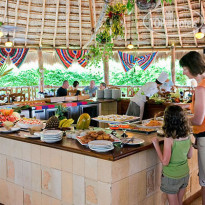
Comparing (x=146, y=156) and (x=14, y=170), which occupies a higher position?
(x=146, y=156)

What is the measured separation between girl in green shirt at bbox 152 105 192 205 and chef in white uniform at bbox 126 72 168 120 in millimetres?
2357

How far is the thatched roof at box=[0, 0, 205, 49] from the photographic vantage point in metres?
8.94

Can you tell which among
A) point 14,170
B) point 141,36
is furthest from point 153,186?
point 141,36

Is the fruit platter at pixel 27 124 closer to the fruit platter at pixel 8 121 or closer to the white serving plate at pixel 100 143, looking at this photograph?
the fruit platter at pixel 8 121

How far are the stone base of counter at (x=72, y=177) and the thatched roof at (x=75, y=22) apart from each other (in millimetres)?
6577

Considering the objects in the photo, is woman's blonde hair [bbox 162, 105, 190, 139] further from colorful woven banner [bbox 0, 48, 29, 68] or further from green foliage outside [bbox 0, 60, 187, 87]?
green foliage outside [bbox 0, 60, 187, 87]

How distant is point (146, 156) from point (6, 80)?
11.4 meters

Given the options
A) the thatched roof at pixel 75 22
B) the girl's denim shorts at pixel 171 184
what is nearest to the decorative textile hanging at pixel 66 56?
the thatched roof at pixel 75 22

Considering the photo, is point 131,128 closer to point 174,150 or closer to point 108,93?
point 174,150

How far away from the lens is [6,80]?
42.0ft

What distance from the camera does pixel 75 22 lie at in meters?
9.91

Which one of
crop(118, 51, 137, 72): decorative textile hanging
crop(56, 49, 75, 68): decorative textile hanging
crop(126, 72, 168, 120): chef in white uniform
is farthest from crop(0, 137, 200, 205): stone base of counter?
crop(118, 51, 137, 72): decorative textile hanging

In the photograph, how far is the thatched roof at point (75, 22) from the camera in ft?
29.3

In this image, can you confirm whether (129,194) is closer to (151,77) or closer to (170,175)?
(170,175)
